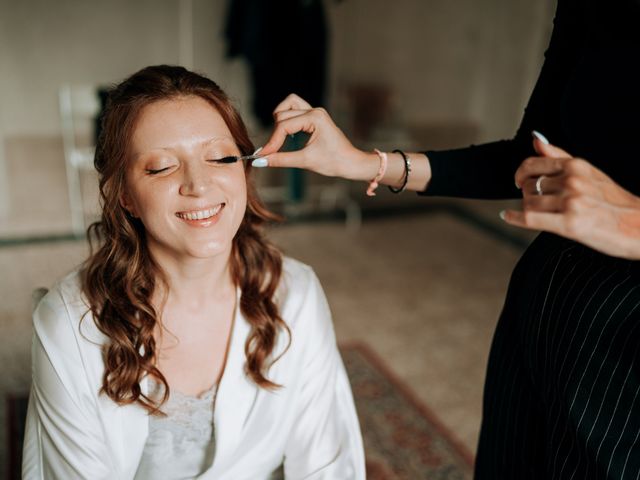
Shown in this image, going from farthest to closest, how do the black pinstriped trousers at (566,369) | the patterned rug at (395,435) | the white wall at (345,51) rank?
the white wall at (345,51)
the patterned rug at (395,435)
the black pinstriped trousers at (566,369)

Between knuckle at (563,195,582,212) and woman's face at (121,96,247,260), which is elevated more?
knuckle at (563,195,582,212)

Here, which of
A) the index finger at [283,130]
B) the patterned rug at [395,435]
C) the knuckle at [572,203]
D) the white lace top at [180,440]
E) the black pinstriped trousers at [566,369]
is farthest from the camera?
the patterned rug at [395,435]

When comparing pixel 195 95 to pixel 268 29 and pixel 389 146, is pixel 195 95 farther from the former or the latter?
pixel 389 146

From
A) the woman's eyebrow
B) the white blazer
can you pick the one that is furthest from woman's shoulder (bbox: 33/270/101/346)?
the woman's eyebrow

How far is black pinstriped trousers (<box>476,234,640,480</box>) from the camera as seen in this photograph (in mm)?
891

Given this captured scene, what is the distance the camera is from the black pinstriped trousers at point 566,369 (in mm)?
891

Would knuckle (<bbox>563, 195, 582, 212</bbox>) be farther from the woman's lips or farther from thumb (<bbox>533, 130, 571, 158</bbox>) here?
the woman's lips

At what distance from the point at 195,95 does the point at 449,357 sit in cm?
188

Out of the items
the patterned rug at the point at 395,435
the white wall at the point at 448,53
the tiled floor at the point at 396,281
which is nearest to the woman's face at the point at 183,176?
the patterned rug at the point at 395,435

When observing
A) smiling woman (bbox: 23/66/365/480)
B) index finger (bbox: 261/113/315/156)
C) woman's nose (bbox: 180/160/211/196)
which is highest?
index finger (bbox: 261/113/315/156)

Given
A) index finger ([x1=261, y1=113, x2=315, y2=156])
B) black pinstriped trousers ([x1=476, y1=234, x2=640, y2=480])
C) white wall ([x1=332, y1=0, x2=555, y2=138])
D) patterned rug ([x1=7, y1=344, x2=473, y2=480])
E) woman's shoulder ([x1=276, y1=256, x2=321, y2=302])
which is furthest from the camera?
white wall ([x1=332, y1=0, x2=555, y2=138])

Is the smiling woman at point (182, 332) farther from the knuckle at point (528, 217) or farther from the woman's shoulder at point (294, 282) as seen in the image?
the knuckle at point (528, 217)

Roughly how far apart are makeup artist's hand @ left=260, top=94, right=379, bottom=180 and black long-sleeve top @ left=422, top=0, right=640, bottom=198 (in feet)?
0.46

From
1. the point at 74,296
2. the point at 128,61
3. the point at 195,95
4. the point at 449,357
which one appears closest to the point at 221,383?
the point at 74,296
